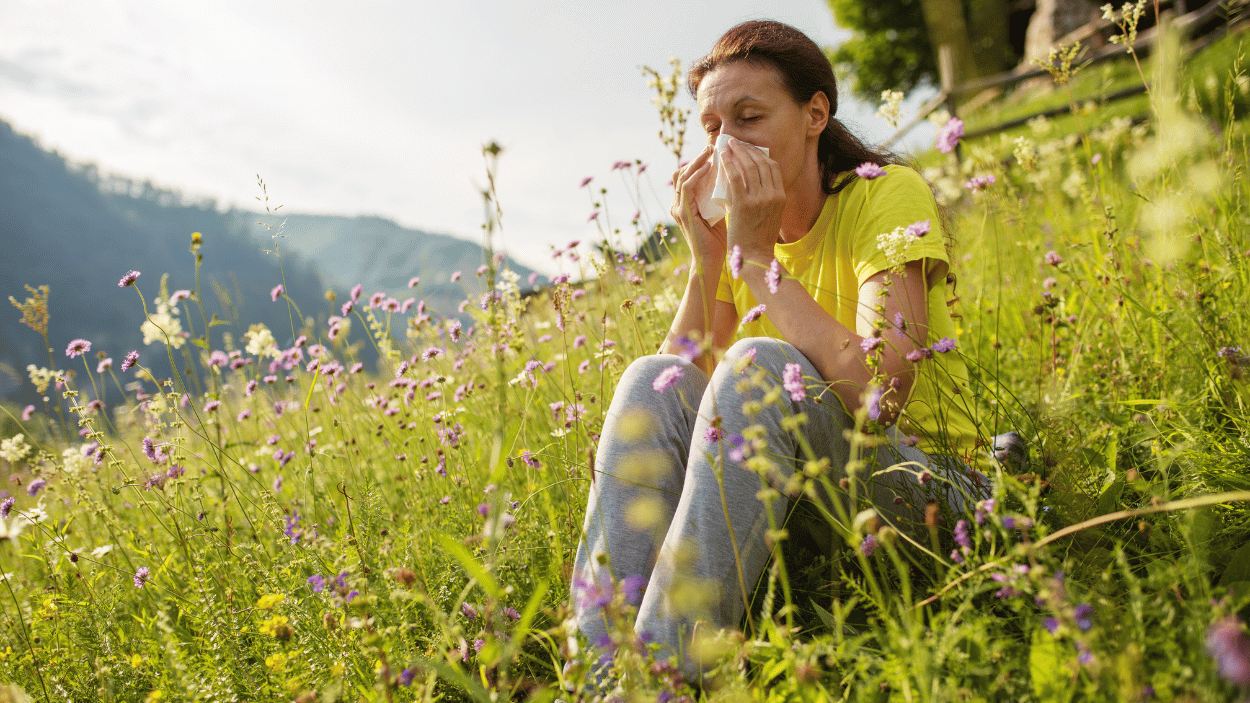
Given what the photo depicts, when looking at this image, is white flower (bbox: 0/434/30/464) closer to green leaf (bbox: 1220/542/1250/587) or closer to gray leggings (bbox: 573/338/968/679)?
gray leggings (bbox: 573/338/968/679)

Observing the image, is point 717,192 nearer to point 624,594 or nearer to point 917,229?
point 917,229

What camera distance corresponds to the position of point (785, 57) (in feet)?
5.66

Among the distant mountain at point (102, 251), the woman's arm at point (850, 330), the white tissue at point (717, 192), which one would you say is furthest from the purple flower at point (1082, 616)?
the distant mountain at point (102, 251)

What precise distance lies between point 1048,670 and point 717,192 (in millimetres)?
1228

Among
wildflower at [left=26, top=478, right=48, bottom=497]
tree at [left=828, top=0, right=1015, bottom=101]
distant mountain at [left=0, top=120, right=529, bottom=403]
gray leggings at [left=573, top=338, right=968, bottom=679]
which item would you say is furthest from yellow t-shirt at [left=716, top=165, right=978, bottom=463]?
distant mountain at [left=0, top=120, right=529, bottom=403]

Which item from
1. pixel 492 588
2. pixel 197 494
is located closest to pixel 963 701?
pixel 492 588

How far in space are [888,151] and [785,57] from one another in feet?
1.70

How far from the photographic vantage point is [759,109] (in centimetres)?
171

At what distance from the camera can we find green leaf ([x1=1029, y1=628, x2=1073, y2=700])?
0.83 meters

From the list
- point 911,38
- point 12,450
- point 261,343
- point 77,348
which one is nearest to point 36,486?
point 12,450

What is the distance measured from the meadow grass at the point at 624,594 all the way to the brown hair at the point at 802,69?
0.23m

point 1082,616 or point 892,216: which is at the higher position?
point 892,216

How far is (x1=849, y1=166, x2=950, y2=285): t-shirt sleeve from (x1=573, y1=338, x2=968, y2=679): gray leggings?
32 centimetres

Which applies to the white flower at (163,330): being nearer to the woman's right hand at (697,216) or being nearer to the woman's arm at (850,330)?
the woman's right hand at (697,216)
